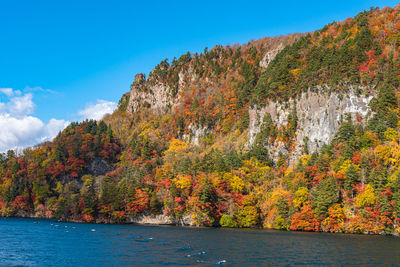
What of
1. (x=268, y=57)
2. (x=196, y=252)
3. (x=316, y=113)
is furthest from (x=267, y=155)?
(x=196, y=252)

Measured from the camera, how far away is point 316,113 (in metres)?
99.9

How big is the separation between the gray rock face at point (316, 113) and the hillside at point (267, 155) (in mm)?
315

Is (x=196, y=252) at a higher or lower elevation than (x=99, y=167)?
lower

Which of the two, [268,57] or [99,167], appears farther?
[99,167]

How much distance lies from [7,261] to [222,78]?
144 meters

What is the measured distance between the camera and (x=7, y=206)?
12744 centimetres

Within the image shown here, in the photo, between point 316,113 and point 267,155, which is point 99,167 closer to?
point 267,155

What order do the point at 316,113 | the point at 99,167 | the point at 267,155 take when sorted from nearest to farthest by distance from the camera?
the point at 316,113
the point at 267,155
the point at 99,167

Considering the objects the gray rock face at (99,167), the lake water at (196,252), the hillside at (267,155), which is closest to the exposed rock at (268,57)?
the hillside at (267,155)

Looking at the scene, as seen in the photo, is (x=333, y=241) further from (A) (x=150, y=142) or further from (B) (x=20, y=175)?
(B) (x=20, y=175)

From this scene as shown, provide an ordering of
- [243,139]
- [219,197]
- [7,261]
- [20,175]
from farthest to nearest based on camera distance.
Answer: [20,175], [243,139], [219,197], [7,261]

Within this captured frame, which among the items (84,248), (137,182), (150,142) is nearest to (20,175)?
(150,142)

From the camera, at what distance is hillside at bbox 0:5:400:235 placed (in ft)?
227

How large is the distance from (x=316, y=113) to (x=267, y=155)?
18864 millimetres
